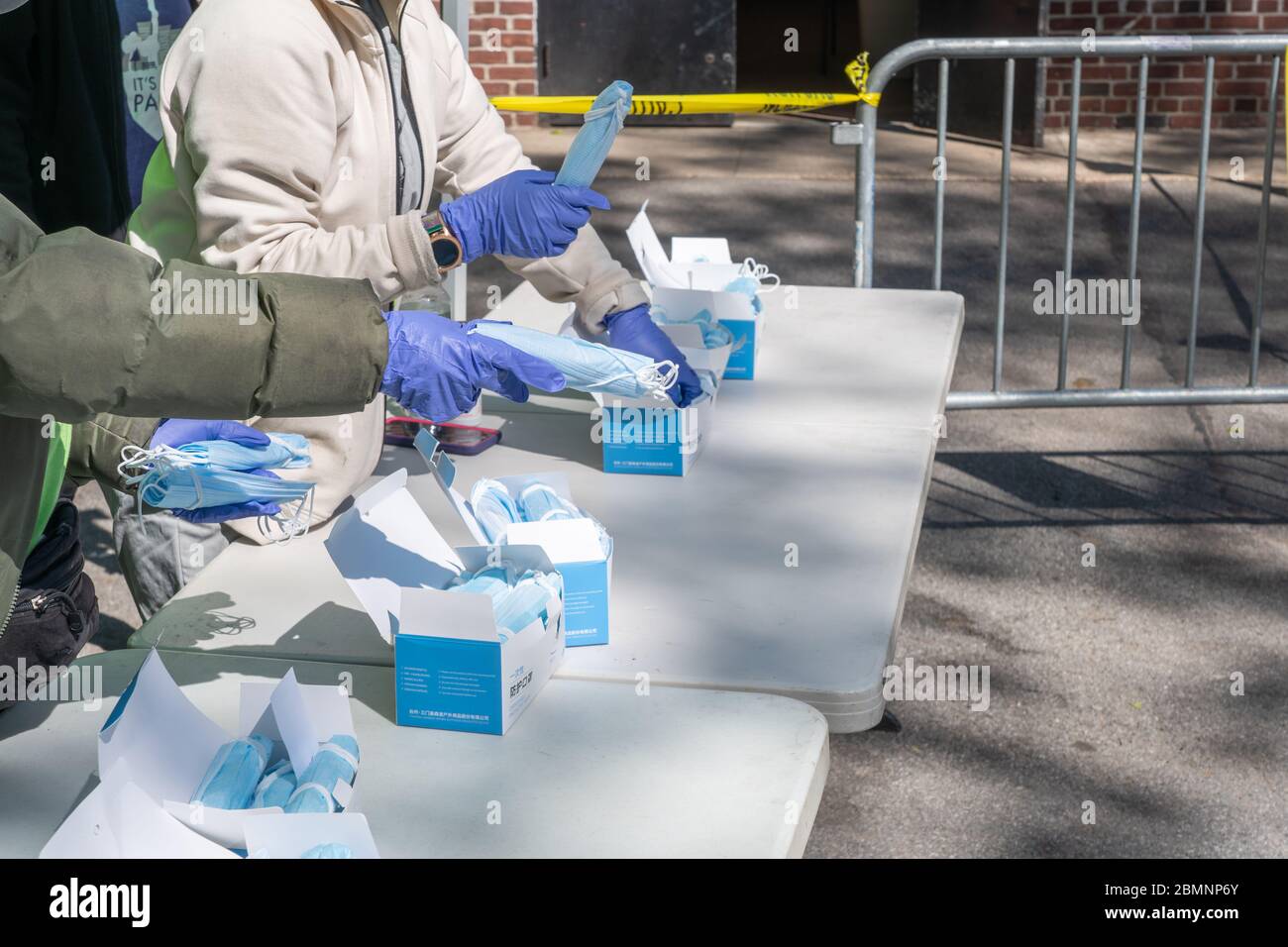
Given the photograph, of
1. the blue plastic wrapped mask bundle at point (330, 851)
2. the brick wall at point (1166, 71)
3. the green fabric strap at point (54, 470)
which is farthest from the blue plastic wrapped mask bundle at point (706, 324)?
the brick wall at point (1166, 71)

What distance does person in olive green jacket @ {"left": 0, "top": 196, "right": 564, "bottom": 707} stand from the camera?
1441 millimetres

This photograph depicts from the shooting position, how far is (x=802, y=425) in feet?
9.50

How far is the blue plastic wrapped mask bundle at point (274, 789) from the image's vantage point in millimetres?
1634

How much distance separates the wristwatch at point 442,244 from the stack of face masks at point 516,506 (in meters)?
0.40

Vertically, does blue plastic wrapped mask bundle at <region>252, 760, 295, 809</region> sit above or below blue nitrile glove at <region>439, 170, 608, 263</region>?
below

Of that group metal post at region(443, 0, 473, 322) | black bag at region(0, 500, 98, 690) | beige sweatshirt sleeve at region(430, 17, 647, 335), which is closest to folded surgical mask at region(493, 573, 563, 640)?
black bag at region(0, 500, 98, 690)

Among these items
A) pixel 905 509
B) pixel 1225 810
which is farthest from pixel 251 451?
pixel 1225 810

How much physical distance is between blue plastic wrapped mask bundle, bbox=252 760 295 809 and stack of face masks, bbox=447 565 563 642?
315 millimetres

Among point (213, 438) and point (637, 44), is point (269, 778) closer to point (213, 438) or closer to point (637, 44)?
point (213, 438)

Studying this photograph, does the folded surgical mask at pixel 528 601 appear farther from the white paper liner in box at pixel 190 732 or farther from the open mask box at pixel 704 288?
the open mask box at pixel 704 288

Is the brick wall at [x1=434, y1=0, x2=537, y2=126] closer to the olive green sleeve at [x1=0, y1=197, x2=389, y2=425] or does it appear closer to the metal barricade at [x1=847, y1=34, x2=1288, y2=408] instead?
the metal barricade at [x1=847, y1=34, x2=1288, y2=408]

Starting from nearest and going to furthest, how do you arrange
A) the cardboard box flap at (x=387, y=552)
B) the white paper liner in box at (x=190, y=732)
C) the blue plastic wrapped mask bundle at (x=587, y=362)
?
the white paper liner in box at (x=190, y=732) → the cardboard box flap at (x=387, y=552) → the blue plastic wrapped mask bundle at (x=587, y=362)

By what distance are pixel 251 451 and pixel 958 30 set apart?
7.80 meters

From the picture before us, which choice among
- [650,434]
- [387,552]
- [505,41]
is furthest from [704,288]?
[505,41]
